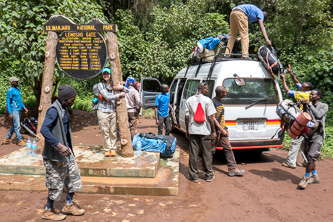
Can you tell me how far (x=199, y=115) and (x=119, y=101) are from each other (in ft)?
5.14

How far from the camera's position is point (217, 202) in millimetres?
4320

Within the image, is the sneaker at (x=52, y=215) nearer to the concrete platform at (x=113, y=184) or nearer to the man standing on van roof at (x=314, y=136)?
the concrete platform at (x=113, y=184)

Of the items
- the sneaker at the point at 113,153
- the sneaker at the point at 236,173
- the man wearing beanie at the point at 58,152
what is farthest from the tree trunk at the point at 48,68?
the sneaker at the point at 236,173

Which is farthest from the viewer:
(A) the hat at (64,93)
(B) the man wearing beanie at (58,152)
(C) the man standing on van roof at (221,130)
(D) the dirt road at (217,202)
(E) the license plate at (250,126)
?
(E) the license plate at (250,126)

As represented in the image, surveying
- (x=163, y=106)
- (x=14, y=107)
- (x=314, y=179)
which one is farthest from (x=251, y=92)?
(x=14, y=107)

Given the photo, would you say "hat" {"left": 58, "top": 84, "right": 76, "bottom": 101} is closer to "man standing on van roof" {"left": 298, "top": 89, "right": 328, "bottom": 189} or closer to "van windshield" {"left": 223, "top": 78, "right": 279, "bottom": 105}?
"van windshield" {"left": 223, "top": 78, "right": 279, "bottom": 105}

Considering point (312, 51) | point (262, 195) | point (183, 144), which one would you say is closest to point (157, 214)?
point (262, 195)

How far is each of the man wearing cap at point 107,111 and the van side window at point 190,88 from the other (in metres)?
2.44

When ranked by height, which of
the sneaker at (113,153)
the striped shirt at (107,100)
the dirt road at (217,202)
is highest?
the striped shirt at (107,100)

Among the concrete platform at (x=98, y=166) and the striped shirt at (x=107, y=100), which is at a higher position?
the striped shirt at (x=107, y=100)

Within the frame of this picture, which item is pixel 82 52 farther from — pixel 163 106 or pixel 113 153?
pixel 163 106

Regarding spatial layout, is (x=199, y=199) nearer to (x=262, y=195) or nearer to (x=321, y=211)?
(x=262, y=195)

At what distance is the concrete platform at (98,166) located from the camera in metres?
4.82

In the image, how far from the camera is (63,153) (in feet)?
11.1
